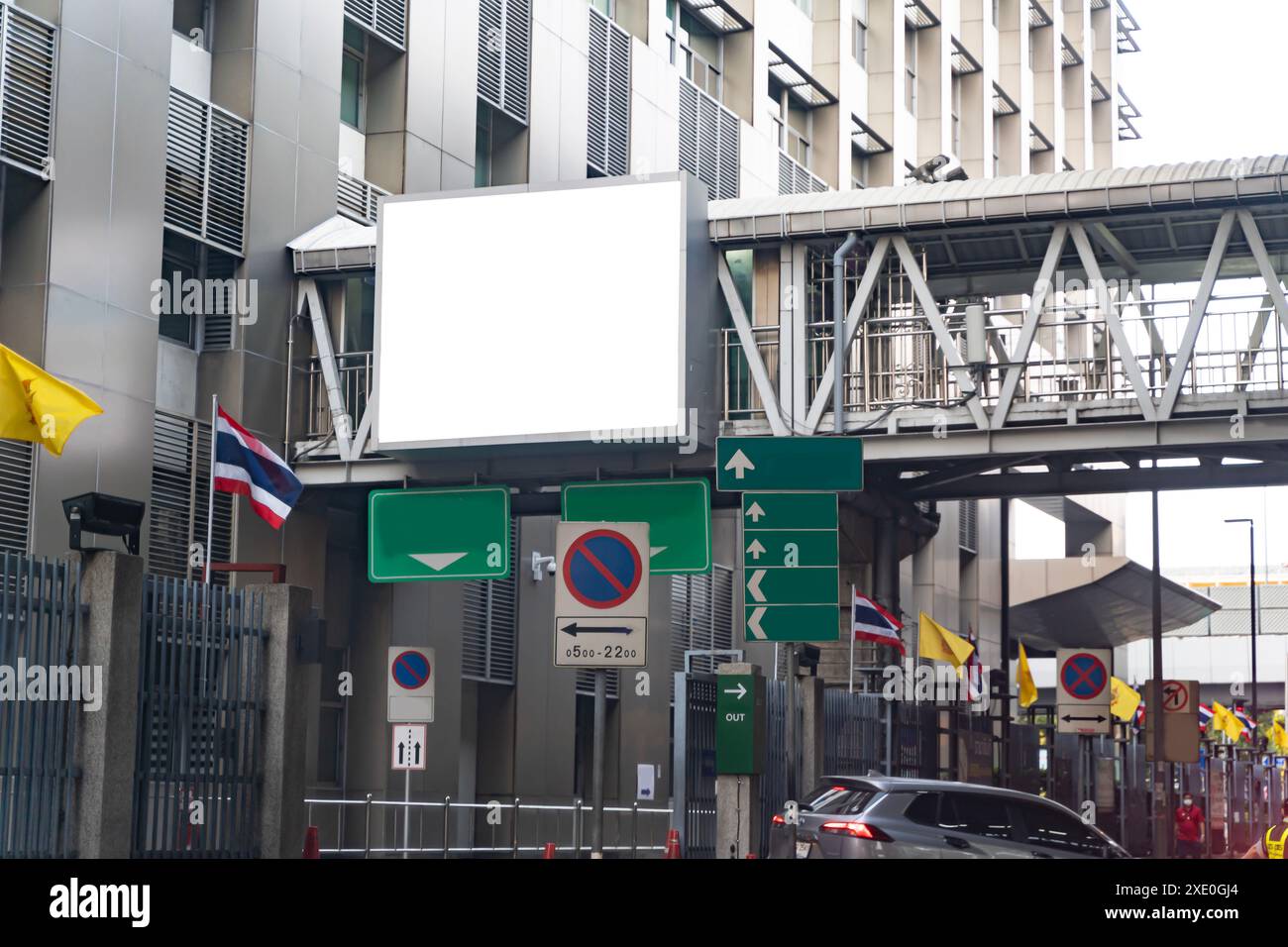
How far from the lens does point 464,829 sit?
29688 mm

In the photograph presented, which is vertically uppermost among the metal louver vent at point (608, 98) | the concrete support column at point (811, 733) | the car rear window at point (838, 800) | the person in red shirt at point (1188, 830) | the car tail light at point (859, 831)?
the metal louver vent at point (608, 98)

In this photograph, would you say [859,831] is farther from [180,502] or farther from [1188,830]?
[1188,830]

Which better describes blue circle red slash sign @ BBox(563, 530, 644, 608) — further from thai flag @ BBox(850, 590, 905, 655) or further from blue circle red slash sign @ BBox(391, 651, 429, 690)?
thai flag @ BBox(850, 590, 905, 655)

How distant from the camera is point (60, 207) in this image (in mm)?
22109

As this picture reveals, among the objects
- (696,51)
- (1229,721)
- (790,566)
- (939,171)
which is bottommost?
(1229,721)

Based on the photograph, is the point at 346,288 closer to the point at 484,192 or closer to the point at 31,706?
the point at 484,192

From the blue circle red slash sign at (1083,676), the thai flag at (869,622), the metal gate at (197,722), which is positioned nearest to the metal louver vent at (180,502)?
the metal gate at (197,722)

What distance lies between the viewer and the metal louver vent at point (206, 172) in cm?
2467

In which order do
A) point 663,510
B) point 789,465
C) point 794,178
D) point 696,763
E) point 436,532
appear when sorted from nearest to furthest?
point 789,465, point 696,763, point 663,510, point 436,532, point 794,178

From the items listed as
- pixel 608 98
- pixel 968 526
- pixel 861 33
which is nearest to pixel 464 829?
pixel 608 98

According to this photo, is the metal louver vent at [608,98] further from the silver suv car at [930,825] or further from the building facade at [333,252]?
the silver suv car at [930,825]

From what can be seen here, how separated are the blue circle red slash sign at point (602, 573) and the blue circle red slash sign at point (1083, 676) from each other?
1581cm

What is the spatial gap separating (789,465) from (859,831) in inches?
142

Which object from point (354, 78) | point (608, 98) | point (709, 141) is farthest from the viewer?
point (709, 141)
